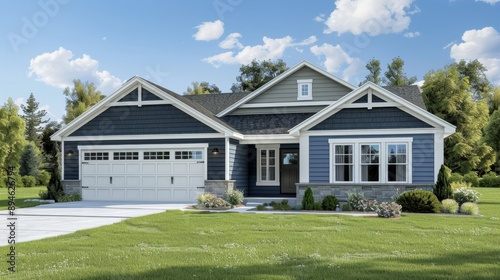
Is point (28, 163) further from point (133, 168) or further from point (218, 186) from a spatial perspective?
point (218, 186)

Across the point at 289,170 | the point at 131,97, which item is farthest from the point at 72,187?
the point at 289,170

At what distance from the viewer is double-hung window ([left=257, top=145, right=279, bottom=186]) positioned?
23938 millimetres

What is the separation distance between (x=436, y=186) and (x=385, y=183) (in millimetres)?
1896

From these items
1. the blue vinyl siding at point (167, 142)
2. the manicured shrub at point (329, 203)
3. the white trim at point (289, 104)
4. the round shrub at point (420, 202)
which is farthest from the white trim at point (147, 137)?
the round shrub at point (420, 202)

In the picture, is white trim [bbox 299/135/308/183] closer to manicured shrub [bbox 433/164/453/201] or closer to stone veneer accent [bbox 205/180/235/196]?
stone veneer accent [bbox 205/180/235/196]

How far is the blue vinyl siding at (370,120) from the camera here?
1961 centimetres

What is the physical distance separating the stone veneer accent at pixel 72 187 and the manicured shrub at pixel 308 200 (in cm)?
1124

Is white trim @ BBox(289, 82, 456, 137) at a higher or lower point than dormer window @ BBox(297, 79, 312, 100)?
lower

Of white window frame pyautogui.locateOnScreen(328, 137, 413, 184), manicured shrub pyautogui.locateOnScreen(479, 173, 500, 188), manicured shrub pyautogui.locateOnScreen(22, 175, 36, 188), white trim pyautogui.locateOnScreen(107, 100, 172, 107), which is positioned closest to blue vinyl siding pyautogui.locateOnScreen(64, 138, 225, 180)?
white trim pyautogui.locateOnScreen(107, 100, 172, 107)

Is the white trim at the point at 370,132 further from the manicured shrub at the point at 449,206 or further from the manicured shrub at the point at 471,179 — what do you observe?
the manicured shrub at the point at 471,179

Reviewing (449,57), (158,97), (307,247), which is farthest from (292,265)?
(449,57)

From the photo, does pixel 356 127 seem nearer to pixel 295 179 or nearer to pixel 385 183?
pixel 385 183

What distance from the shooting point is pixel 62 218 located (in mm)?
15719

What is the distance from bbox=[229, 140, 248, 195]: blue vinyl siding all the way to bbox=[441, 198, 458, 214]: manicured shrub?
29.4ft
